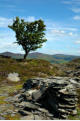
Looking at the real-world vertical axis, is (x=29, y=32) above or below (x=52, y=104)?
above

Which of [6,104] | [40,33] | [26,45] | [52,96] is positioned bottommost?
[6,104]

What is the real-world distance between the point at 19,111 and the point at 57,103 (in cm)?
344

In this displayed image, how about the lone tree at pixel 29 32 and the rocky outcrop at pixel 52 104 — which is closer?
the rocky outcrop at pixel 52 104

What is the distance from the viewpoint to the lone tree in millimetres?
63125

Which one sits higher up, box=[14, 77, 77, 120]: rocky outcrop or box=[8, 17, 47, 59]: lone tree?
box=[8, 17, 47, 59]: lone tree

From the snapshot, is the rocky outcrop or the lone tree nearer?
the rocky outcrop

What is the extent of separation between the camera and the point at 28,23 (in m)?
64.6

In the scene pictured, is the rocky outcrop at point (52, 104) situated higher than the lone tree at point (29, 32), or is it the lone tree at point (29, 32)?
the lone tree at point (29, 32)

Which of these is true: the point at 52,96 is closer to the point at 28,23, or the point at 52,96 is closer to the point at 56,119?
the point at 56,119

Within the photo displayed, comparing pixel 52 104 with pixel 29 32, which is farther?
pixel 29 32

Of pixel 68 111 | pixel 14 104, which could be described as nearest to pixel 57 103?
pixel 68 111

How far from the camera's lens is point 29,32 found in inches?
2525

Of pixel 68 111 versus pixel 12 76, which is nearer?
pixel 68 111

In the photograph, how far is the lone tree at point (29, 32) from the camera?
63125 millimetres
